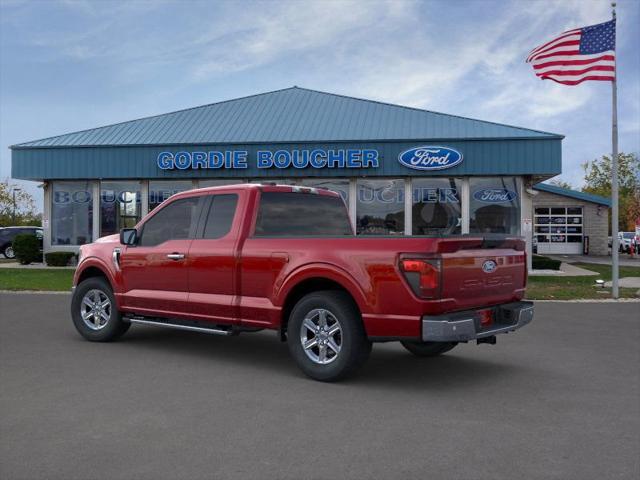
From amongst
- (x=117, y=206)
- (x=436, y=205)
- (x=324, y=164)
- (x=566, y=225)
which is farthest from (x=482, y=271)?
(x=566, y=225)

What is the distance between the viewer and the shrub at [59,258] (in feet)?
82.1

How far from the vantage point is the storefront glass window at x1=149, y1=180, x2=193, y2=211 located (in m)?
25.4

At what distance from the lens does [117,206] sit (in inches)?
1023

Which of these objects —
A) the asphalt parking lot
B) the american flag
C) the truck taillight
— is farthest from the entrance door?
the american flag

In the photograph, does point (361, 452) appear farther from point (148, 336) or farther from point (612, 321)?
point (612, 321)

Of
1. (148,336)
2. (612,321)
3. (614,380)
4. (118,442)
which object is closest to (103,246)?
(148,336)

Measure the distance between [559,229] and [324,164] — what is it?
20851 mm

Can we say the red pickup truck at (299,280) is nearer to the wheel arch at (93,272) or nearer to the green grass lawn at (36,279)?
the wheel arch at (93,272)

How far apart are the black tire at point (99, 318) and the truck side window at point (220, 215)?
191 cm

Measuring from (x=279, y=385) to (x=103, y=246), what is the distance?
3875mm

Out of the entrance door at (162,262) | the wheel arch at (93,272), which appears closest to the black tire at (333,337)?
the entrance door at (162,262)

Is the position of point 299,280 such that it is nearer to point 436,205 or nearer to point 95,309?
point 95,309

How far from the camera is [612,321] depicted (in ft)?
35.8

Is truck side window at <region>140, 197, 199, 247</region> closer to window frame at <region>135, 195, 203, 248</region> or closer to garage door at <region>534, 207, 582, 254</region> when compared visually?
window frame at <region>135, 195, 203, 248</region>
